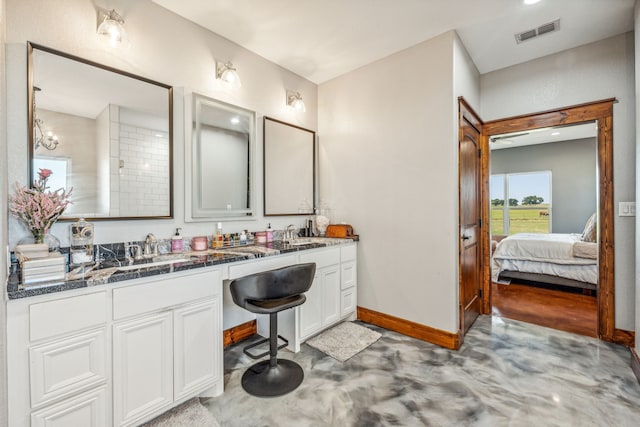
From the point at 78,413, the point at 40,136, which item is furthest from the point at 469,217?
the point at 40,136

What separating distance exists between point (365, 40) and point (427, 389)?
2880 millimetres

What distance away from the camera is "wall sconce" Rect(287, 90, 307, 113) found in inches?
122

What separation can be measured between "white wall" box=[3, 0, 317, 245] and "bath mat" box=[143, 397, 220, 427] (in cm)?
114

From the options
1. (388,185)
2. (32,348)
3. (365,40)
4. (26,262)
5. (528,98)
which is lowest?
(32,348)

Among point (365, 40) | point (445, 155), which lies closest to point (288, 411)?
point (445, 155)

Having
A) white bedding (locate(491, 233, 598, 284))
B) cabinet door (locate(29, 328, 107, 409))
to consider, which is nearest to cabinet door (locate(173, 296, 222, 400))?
cabinet door (locate(29, 328, 107, 409))

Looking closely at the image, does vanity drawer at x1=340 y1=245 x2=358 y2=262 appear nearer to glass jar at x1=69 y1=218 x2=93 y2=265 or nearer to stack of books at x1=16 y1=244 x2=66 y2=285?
glass jar at x1=69 y1=218 x2=93 y2=265

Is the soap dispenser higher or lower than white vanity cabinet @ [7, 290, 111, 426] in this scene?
higher

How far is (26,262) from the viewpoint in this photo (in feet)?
4.05

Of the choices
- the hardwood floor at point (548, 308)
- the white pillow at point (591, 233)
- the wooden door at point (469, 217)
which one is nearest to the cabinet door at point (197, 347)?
the wooden door at point (469, 217)

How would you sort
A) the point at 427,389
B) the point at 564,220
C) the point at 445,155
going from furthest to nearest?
the point at 564,220 → the point at 445,155 → the point at 427,389

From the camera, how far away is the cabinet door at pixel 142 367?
1440 millimetres

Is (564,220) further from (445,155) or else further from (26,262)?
(26,262)

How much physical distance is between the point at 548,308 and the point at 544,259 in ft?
3.40
